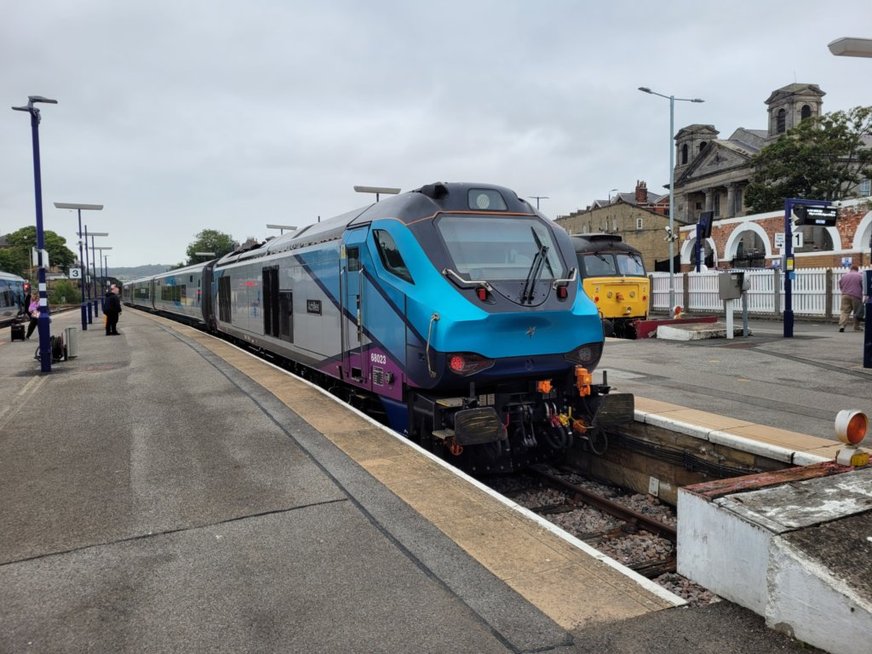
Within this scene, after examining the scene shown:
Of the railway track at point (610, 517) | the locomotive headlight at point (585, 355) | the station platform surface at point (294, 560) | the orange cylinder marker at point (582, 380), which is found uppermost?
the locomotive headlight at point (585, 355)

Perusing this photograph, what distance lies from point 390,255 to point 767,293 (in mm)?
22685

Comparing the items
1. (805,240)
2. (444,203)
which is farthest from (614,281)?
(805,240)

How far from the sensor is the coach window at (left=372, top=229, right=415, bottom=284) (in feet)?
23.2

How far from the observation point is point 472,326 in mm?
6414

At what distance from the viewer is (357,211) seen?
9.23 meters

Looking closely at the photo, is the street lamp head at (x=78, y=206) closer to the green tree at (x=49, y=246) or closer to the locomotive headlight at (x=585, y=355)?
the locomotive headlight at (x=585, y=355)

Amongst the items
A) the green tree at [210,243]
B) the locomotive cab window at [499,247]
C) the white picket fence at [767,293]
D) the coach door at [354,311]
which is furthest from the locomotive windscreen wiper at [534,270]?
the green tree at [210,243]

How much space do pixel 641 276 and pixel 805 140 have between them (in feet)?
119

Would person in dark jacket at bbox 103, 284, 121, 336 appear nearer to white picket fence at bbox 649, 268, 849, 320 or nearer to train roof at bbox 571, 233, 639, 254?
Answer: train roof at bbox 571, 233, 639, 254

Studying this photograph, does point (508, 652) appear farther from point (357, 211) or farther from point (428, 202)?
point (357, 211)

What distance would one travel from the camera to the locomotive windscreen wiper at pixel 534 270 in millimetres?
6953

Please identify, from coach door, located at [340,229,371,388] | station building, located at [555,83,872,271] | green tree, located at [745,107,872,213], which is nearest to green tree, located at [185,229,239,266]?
station building, located at [555,83,872,271]

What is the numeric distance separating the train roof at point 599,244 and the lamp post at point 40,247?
14.5 meters

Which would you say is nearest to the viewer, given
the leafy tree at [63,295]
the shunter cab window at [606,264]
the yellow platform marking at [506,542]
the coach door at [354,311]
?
the yellow platform marking at [506,542]
